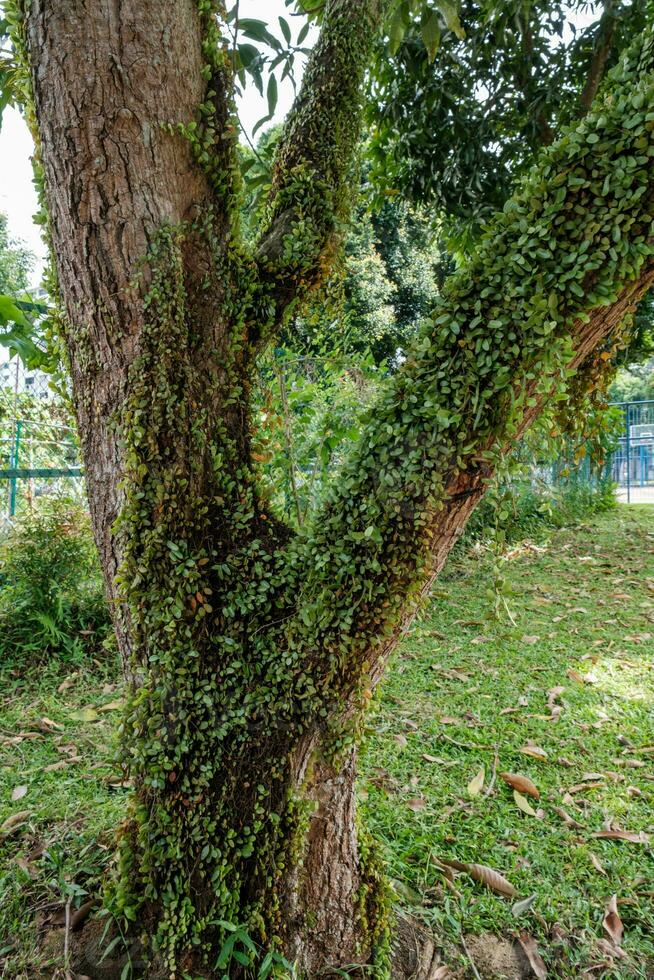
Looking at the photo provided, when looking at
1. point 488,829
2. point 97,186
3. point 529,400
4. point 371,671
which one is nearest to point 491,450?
point 529,400

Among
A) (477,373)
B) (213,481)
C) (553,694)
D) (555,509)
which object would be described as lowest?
(553,694)

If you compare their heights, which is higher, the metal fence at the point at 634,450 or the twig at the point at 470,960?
the metal fence at the point at 634,450

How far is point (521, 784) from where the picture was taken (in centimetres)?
270

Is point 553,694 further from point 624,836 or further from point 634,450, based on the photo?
point 634,450

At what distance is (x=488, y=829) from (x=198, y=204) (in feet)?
7.83

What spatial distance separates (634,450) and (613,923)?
13.7 m

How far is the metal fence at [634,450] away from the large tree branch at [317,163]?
10337 mm

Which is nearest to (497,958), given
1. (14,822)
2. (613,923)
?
(613,923)

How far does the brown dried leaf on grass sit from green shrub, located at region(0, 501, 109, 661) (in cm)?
265

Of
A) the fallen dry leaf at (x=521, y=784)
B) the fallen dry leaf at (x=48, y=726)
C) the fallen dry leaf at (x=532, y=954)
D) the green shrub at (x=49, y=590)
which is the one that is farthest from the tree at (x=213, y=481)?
the green shrub at (x=49, y=590)

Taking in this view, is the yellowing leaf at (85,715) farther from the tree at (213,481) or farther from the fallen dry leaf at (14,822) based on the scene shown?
the tree at (213,481)

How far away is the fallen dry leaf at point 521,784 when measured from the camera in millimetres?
2666

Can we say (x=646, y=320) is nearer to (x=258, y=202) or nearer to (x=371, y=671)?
(x=258, y=202)

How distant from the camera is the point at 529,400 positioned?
59.0 inches
